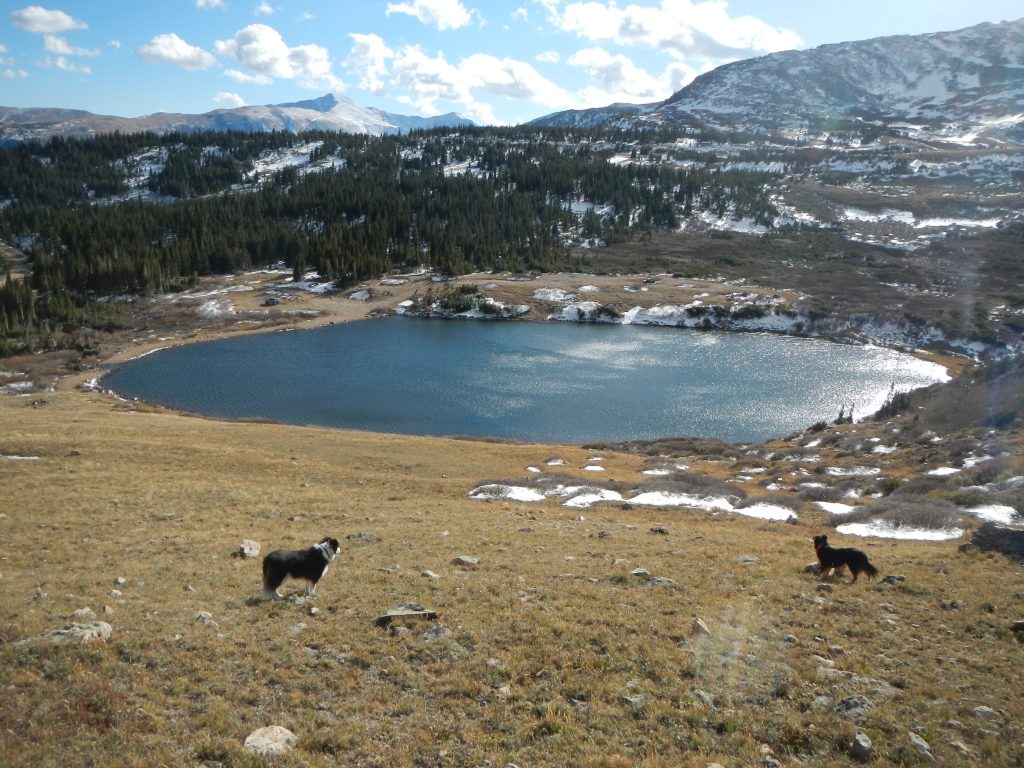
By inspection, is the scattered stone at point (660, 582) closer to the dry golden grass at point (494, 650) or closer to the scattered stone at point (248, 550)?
the dry golden grass at point (494, 650)

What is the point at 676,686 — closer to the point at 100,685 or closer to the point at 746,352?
the point at 100,685

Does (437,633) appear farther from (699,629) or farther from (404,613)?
(699,629)

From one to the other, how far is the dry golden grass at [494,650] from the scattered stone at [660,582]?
13.4 inches

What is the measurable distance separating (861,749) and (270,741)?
885cm

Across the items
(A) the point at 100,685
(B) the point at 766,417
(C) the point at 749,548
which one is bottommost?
(B) the point at 766,417

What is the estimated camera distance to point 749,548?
21.3m

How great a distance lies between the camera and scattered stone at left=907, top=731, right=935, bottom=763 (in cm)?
896

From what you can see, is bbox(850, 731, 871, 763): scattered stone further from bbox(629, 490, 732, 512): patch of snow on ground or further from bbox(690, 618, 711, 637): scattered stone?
bbox(629, 490, 732, 512): patch of snow on ground

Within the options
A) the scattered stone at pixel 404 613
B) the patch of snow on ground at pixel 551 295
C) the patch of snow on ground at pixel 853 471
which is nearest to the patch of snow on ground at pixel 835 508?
the patch of snow on ground at pixel 853 471

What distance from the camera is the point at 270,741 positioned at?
29.7 feet

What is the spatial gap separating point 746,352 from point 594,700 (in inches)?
4417

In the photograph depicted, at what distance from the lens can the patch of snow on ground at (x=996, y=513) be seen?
78.7 ft

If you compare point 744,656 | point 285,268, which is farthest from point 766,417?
point 285,268

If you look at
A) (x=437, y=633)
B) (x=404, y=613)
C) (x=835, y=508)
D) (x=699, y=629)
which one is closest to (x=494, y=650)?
(x=437, y=633)
